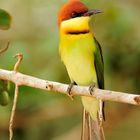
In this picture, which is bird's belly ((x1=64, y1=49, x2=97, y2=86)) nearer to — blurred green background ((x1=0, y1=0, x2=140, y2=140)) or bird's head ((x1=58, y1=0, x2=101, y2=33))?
bird's head ((x1=58, y1=0, x2=101, y2=33))

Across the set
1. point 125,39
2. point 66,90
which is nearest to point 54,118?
point 125,39

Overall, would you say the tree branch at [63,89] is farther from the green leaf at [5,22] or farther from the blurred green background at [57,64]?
the blurred green background at [57,64]

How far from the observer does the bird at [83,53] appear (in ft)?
6.82

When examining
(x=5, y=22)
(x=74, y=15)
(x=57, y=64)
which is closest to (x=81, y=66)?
(x=74, y=15)

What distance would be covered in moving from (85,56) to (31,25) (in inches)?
45.2

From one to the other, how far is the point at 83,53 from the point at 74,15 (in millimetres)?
159

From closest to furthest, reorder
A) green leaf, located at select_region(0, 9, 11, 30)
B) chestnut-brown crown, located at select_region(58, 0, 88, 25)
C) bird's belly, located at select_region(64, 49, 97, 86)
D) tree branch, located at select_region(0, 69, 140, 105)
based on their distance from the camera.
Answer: tree branch, located at select_region(0, 69, 140, 105) < green leaf, located at select_region(0, 9, 11, 30) < chestnut-brown crown, located at select_region(58, 0, 88, 25) < bird's belly, located at select_region(64, 49, 97, 86)

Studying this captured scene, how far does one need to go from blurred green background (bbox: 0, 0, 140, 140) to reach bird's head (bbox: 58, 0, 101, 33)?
826 millimetres

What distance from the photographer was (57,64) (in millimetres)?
3145

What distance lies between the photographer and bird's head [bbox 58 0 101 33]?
2070 millimetres

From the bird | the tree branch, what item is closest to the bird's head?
the bird

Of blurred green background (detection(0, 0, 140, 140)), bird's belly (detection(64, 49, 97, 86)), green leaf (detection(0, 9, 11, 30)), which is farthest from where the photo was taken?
blurred green background (detection(0, 0, 140, 140))

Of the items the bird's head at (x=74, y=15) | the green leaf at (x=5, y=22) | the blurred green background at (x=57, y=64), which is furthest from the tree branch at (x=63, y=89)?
the blurred green background at (x=57, y=64)

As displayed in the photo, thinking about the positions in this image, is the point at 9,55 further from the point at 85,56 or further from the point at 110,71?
the point at 85,56
